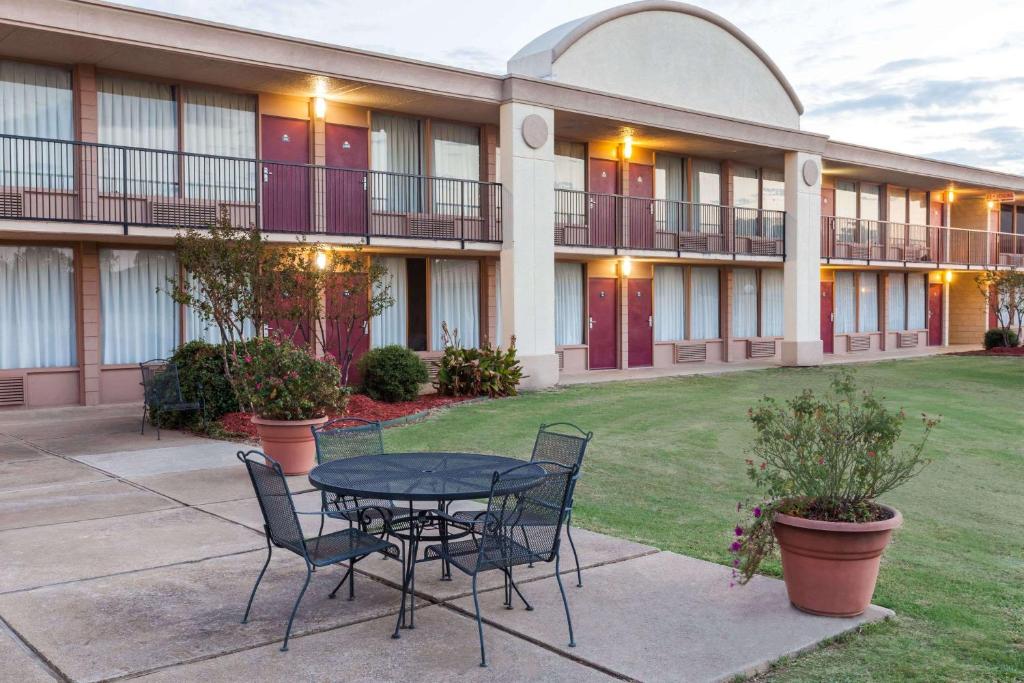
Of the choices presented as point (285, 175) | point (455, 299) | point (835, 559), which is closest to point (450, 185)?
point (455, 299)

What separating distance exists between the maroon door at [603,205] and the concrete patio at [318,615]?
16331 millimetres

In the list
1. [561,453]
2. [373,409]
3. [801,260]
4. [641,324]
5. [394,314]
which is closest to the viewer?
[561,453]

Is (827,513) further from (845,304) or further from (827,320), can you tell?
(845,304)

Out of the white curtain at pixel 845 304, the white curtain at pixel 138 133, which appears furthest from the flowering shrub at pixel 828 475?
the white curtain at pixel 845 304

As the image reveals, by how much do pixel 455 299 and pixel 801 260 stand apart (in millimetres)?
→ 10935

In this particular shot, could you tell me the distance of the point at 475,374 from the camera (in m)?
17.9

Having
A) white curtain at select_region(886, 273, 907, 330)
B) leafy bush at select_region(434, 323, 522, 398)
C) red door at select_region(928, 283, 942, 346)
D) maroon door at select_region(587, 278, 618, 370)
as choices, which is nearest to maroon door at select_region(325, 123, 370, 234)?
leafy bush at select_region(434, 323, 522, 398)

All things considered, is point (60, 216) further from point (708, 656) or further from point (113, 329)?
point (708, 656)

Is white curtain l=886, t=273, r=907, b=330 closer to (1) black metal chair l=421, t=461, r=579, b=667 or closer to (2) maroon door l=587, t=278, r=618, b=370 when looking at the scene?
(2) maroon door l=587, t=278, r=618, b=370

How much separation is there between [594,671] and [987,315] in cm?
3774

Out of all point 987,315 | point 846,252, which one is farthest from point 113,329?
point 987,315

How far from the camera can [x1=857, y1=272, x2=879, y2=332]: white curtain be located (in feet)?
109

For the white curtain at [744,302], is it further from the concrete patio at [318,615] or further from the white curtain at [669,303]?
the concrete patio at [318,615]

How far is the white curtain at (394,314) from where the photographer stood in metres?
19.9
